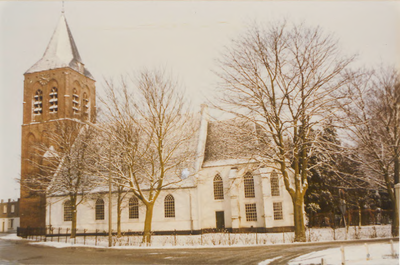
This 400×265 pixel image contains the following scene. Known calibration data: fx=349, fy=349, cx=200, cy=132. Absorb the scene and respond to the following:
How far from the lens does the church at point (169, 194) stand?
29.1 m

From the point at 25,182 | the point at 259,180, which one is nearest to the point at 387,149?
the point at 259,180

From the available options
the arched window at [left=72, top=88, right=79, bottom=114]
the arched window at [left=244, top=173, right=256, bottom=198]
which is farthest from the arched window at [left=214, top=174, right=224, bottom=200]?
the arched window at [left=72, top=88, right=79, bottom=114]

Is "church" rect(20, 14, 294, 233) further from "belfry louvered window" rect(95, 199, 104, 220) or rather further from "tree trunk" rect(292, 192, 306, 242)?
"tree trunk" rect(292, 192, 306, 242)

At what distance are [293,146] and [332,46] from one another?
5.31 meters

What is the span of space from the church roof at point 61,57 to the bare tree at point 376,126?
15667 mm

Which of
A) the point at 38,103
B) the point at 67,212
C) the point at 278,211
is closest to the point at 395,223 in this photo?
the point at 278,211

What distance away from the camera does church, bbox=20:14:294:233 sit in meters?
29.1

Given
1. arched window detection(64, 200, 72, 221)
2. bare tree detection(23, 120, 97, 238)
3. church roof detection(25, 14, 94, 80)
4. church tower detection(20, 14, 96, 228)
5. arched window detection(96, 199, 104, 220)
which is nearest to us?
church roof detection(25, 14, 94, 80)

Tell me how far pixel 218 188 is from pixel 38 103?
18.1 m

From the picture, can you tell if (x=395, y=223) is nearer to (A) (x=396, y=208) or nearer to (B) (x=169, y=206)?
(A) (x=396, y=208)

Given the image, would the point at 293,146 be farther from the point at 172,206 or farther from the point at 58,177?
the point at 58,177

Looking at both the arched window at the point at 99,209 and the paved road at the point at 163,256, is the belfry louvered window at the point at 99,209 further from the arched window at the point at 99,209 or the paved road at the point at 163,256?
the paved road at the point at 163,256

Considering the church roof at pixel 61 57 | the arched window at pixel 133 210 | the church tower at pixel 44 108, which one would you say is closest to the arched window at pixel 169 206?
the arched window at pixel 133 210

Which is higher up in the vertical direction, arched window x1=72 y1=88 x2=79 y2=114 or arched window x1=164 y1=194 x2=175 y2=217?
arched window x1=72 y1=88 x2=79 y2=114
